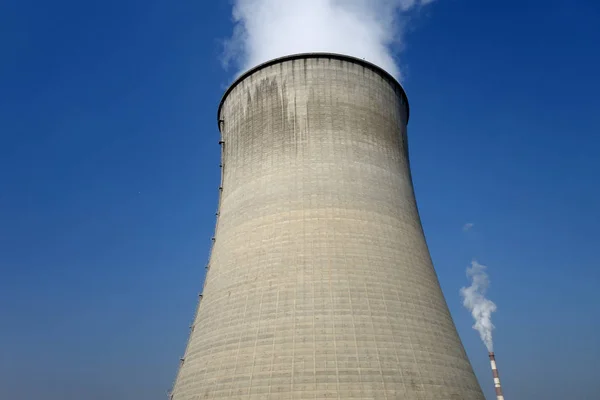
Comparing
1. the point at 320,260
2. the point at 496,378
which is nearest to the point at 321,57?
the point at 320,260

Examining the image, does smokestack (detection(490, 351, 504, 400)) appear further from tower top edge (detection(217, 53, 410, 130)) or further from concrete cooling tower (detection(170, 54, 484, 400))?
tower top edge (detection(217, 53, 410, 130))

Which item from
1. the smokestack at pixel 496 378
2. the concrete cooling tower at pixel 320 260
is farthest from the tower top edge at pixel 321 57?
the smokestack at pixel 496 378

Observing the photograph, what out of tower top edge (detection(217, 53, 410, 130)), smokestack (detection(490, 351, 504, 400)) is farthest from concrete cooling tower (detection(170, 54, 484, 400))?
smokestack (detection(490, 351, 504, 400))

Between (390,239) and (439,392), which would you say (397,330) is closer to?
(439,392)

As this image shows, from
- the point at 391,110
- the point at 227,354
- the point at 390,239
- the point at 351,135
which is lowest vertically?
the point at 227,354

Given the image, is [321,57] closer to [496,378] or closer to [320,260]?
[320,260]

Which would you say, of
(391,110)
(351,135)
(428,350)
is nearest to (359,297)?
(428,350)

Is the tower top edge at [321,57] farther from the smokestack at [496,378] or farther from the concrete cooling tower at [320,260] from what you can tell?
the smokestack at [496,378]

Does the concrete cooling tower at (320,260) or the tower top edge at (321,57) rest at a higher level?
the tower top edge at (321,57)

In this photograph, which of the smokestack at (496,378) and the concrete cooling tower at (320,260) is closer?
the concrete cooling tower at (320,260)
